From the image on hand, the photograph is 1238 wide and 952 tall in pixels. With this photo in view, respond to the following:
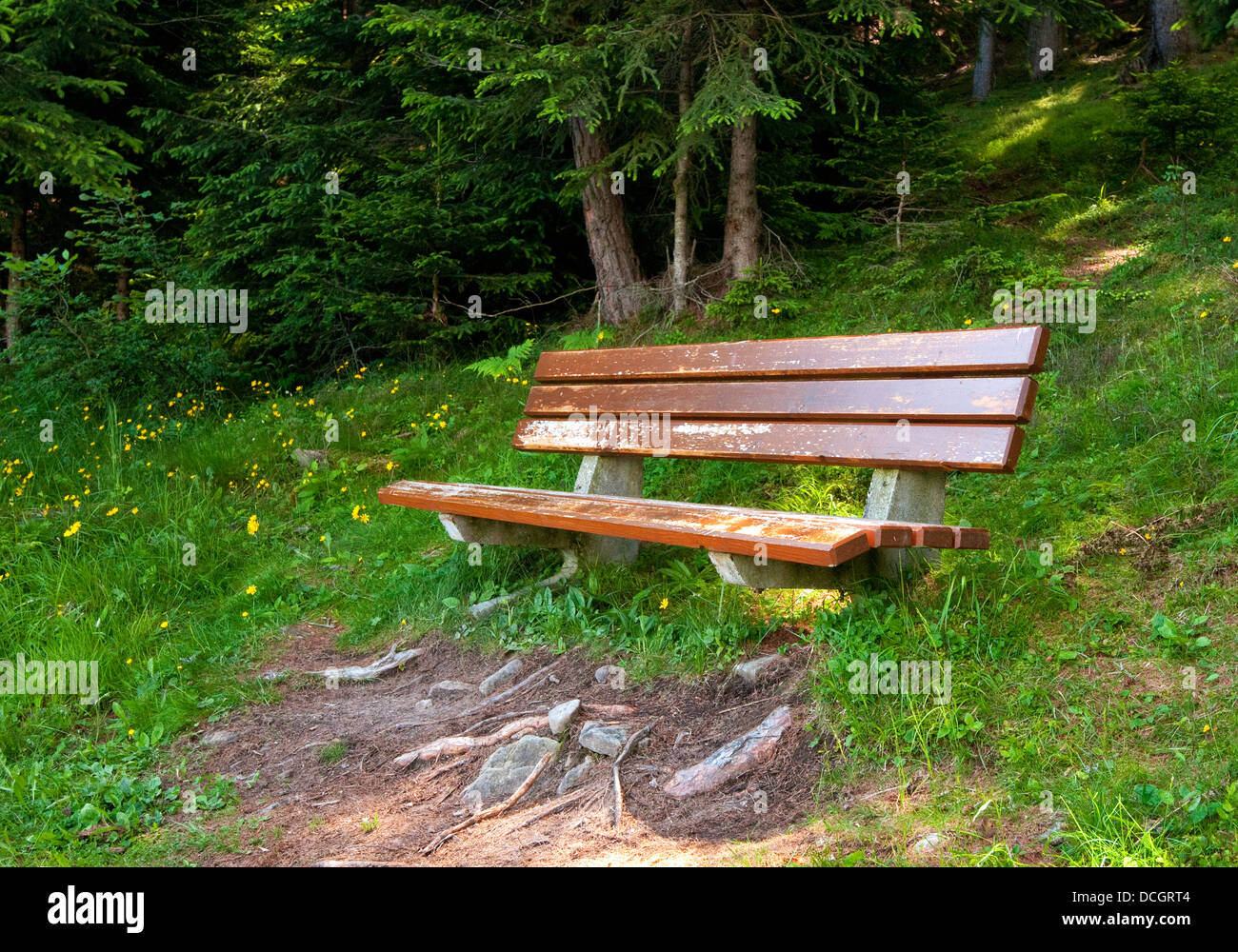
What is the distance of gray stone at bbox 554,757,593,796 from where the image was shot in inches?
116

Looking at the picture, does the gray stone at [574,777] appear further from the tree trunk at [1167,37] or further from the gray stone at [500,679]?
the tree trunk at [1167,37]

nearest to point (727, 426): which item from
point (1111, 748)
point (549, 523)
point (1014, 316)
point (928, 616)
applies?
point (549, 523)

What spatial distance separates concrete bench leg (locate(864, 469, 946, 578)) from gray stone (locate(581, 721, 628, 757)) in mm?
1003

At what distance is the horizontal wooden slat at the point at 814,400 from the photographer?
2977mm

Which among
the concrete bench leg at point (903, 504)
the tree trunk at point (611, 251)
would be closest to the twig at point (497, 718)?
the concrete bench leg at point (903, 504)

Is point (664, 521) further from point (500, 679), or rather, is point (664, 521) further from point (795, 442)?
point (500, 679)

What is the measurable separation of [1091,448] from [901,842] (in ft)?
8.14

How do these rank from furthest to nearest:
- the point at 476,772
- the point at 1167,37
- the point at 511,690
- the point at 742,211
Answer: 1. the point at 1167,37
2. the point at 742,211
3. the point at 511,690
4. the point at 476,772

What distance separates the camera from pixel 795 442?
353 cm

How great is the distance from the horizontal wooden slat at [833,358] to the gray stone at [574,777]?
163 cm

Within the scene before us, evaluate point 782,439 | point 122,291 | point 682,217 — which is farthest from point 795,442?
point 122,291

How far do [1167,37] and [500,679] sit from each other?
11.7 meters

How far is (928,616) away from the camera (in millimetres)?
3057

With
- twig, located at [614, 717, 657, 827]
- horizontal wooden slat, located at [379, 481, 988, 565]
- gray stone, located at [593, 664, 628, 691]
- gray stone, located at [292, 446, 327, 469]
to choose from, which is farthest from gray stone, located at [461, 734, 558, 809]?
gray stone, located at [292, 446, 327, 469]
